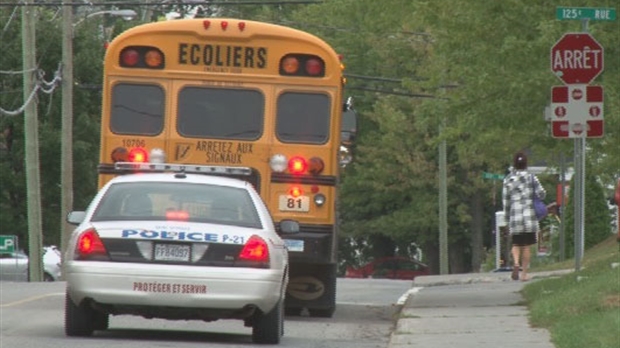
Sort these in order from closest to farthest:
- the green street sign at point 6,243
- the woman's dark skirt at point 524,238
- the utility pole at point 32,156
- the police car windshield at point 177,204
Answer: the police car windshield at point 177,204, the woman's dark skirt at point 524,238, the utility pole at point 32,156, the green street sign at point 6,243

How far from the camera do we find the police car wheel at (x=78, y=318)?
48.0 feet

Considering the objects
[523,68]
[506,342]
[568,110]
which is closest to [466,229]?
[523,68]

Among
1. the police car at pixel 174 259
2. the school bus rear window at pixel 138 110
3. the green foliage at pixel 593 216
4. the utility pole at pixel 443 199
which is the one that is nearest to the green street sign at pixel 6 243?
the utility pole at pixel 443 199

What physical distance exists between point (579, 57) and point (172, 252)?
690 centimetres

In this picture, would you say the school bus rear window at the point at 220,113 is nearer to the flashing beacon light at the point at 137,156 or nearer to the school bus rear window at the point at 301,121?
the school bus rear window at the point at 301,121

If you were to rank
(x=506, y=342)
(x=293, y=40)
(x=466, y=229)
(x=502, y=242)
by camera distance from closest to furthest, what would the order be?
(x=506, y=342), (x=293, y=40), (x=502, y=242), (x=466, y=229)

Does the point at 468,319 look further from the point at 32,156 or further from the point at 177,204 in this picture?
the point at 32,156

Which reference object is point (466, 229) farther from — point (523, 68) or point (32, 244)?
point (523, 68)

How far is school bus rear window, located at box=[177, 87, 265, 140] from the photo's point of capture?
60.3 ft

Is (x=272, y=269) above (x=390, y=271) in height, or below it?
above

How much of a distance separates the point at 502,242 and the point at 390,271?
742 inches

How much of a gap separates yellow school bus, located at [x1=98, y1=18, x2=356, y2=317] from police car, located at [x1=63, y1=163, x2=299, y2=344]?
3.61 m

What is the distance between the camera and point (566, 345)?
45.2ft

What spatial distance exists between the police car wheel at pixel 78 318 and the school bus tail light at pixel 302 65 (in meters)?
4.54
